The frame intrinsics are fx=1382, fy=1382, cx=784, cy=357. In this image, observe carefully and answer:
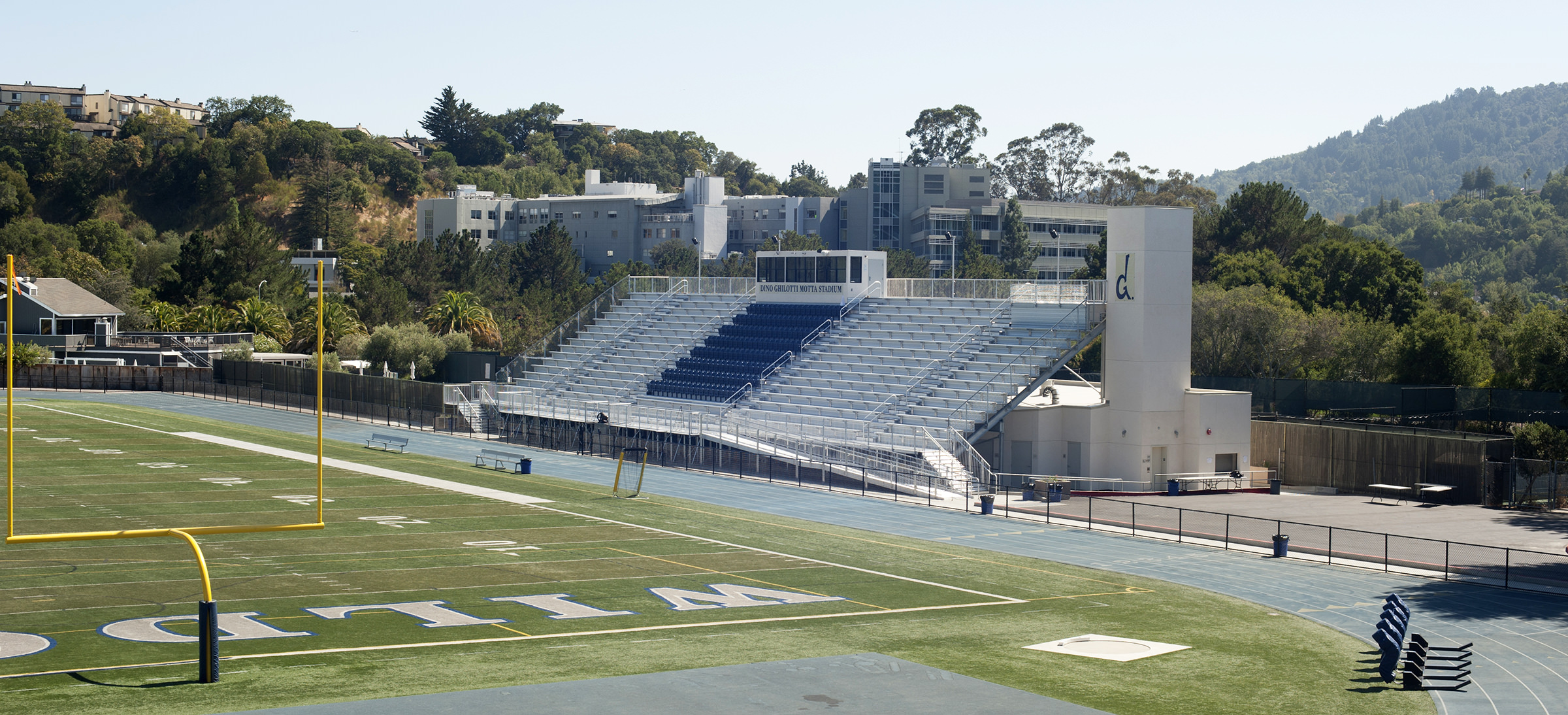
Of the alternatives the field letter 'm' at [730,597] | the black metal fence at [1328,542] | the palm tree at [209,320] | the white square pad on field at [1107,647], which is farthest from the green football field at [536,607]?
the palm tree at [209,320]

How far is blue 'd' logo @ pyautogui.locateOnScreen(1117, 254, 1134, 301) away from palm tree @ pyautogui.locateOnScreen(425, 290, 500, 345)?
41.7 m

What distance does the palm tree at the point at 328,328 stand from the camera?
266 ft

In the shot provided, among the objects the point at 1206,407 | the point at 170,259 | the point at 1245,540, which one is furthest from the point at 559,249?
the point at 1245,540

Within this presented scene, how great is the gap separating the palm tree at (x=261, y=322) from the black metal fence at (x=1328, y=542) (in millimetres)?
54363

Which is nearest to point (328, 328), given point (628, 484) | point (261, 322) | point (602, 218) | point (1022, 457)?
point (261, 322)

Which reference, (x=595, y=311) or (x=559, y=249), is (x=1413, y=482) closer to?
(x=595, y=311)

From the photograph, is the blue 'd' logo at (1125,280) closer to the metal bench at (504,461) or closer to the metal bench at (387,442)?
the metal bench at (504,461)

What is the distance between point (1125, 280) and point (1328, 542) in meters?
17.7

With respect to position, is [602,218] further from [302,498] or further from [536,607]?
[536,607]

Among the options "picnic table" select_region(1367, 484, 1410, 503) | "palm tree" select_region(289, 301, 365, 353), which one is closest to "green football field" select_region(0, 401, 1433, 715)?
"picnic table" select_region(1367, 484, 1410, 503)

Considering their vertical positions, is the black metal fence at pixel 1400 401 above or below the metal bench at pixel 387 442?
above

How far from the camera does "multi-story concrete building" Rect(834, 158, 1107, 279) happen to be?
132250 millimetres

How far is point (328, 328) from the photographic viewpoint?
266 feet

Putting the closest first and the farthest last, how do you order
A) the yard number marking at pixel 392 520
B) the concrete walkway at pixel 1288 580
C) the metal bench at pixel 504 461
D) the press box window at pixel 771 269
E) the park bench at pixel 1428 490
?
the concrete walkway at pixel 1288 580, the yard number marking at pixel 392 520, the park bench at pixel 1428 490, the metal bench at pixel 504 461, the press box window at pixel 771 269
